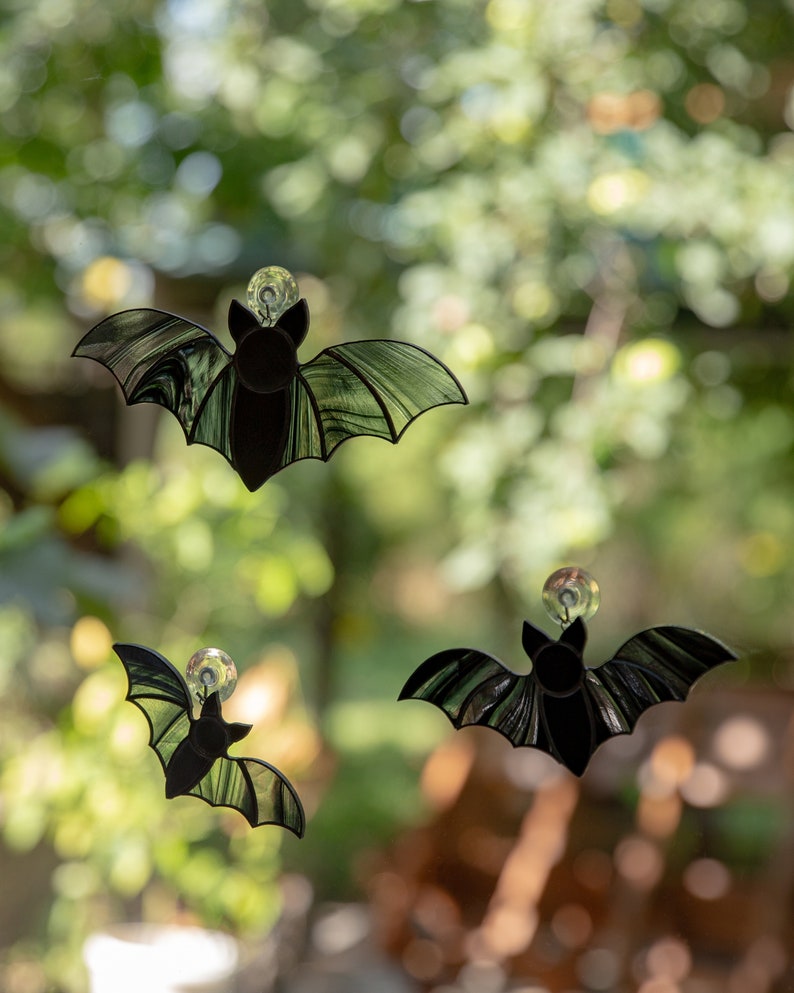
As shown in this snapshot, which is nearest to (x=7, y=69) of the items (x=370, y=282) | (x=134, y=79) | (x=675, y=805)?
(x=134, y=79)

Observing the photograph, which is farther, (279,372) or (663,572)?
(663,572)

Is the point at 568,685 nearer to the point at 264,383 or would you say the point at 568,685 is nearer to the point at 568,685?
the point at 568,685

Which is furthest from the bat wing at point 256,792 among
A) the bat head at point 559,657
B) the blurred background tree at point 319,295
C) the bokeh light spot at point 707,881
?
the bokeh light spot at point 707,881

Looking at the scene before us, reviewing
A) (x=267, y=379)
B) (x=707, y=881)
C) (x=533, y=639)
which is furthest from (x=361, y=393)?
(x=707, y=881)

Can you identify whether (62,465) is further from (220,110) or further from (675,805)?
(675,805)

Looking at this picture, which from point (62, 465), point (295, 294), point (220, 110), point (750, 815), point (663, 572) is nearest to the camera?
point (295, 294)

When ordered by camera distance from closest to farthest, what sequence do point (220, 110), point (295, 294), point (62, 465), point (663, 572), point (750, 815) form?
point (295, 294), point (62, 465), point (750, 815), point (220, 110), point (663, 572)

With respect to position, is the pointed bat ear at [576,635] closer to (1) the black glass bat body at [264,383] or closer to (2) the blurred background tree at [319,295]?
(1) the black glass bat body at [264,383]

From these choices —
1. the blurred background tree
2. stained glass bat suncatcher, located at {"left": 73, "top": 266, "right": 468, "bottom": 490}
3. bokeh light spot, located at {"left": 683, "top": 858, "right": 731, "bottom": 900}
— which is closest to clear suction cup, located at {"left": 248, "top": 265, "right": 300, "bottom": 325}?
stained glass bat suncatcher, located at {"left": 73, "top": 266, "right": 468, "bottom": 490}
